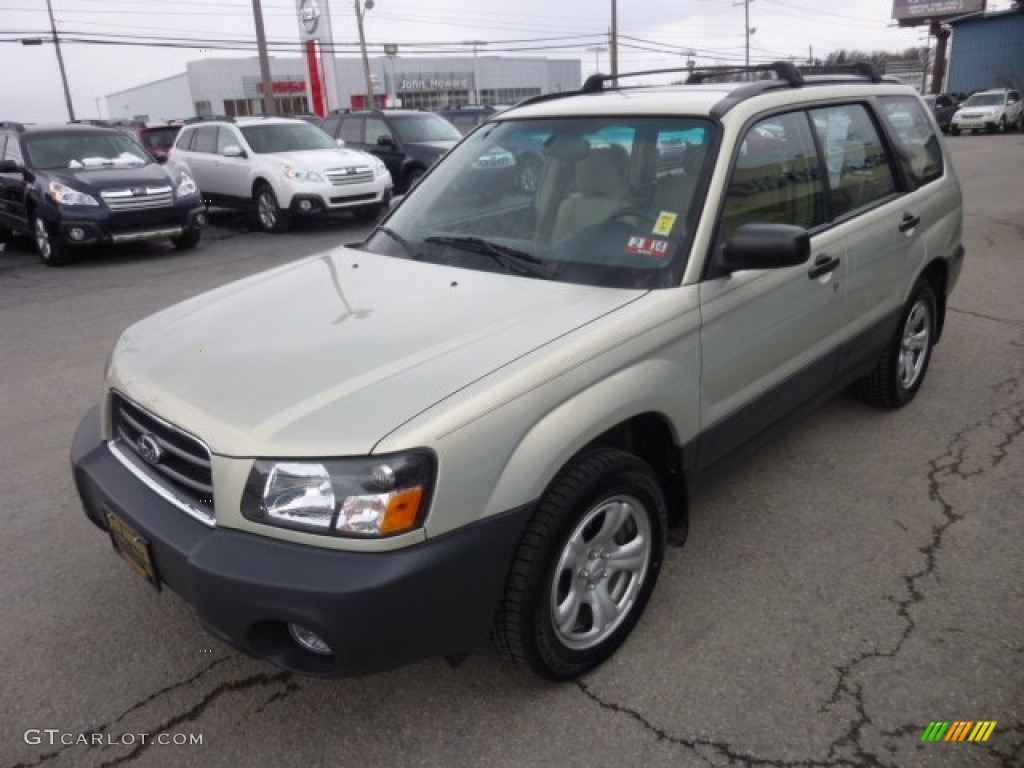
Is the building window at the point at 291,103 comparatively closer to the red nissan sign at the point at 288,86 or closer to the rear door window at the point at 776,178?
the red nissan sign at the point at 288,86

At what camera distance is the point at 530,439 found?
2154mm

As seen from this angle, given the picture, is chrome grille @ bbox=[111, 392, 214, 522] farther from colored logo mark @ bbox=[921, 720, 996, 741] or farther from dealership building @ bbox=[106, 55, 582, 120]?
dealership building @ bbox=[106, 55, 582, 120]

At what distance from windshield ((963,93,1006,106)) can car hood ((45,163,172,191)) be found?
32.3 meters

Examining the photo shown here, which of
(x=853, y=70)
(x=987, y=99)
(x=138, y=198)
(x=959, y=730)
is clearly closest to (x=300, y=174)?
(x=138, y=198)

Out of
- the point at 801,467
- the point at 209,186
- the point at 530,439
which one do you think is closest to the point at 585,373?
the point at 530,439

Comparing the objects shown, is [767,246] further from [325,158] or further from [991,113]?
[991,113]

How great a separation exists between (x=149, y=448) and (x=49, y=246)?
9341 millimetres

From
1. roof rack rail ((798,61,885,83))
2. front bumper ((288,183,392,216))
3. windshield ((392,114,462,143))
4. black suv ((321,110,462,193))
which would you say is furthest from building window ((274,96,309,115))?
roof rack rail ((798,61,885,83))

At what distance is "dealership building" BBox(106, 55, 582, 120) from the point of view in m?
68.8

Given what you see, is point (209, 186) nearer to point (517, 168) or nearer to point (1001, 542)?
point (517, 168)

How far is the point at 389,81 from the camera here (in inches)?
2707

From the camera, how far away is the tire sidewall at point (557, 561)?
2258 mm

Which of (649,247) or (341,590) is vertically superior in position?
(649,247)

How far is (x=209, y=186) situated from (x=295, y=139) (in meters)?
1.79
